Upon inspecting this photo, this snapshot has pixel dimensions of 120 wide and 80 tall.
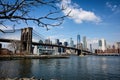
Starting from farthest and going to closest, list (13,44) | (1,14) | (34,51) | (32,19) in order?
(34,51), (13,44), (32,19), (1,14)

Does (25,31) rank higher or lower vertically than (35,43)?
higher

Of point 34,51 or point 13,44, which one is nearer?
point 13,44

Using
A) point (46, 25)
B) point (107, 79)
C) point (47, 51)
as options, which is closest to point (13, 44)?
point (47, 51)

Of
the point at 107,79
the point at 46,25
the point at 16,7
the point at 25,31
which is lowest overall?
the point at 107,79

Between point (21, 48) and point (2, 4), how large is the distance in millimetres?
89640

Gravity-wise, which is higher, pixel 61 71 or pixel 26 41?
pixel 26 41

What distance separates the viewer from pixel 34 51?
415 feet

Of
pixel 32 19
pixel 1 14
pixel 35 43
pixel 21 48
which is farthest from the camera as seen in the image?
pixel 35 43

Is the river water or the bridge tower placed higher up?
the bridge tower

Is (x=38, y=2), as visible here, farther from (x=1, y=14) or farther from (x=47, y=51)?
(x=47, y=51)

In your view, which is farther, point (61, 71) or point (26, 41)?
point (26, 41)

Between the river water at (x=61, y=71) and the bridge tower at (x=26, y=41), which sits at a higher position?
the bridge tower at (x=26, y=41)

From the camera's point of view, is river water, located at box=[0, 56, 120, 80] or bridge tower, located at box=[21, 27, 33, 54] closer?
river water, located at box=[0, 56, 120, 80]

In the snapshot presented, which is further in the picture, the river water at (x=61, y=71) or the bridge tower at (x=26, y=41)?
the bridge tower at (x=26, y=41)
